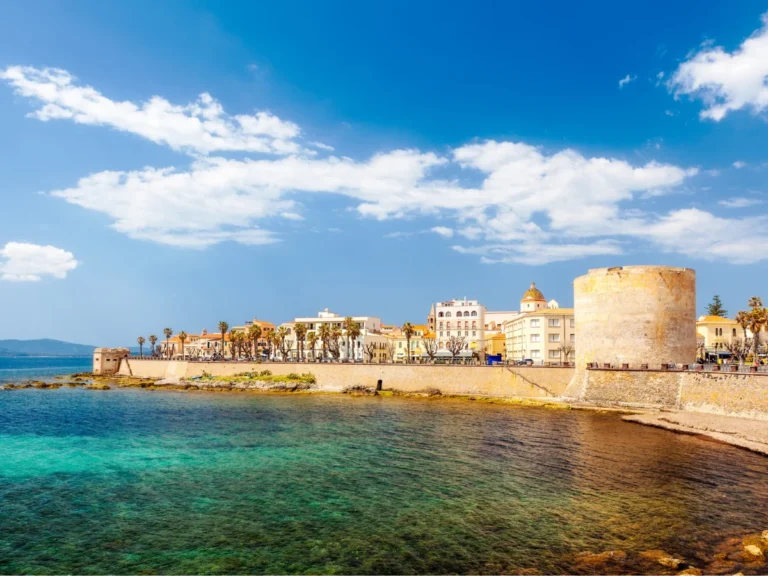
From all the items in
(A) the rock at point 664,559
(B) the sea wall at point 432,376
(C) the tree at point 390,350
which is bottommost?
(A) the rock at point 664,559

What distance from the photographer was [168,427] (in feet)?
135

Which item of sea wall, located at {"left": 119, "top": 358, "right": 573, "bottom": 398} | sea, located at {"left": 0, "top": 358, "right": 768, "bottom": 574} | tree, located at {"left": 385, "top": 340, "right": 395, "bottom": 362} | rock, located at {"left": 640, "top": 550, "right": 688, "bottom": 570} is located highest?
tree, located at {"left": 385, "top": 340, "right": 395, "bottom": 362}

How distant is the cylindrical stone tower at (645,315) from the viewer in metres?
49.7

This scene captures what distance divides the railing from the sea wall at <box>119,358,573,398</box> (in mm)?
5436

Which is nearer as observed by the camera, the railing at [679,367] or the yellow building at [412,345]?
the railing at [679,367]

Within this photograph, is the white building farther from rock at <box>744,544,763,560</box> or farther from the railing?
rock at <box>744,544,763,560</box>

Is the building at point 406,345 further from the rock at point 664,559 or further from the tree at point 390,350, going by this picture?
the rock at point 664,559

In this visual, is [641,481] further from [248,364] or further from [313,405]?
[248,364]

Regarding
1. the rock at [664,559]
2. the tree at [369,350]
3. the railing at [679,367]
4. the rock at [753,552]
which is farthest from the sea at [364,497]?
the tree at [369,350]

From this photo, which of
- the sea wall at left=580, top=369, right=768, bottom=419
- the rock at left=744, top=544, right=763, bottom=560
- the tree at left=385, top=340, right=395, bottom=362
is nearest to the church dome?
the tree at left=385, top=340, right=395, bottom=362

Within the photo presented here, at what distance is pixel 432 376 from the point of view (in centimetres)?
6506

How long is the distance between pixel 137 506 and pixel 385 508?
10093mm

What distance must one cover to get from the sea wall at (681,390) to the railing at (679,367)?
35cm

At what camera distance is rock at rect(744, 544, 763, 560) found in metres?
16.1
